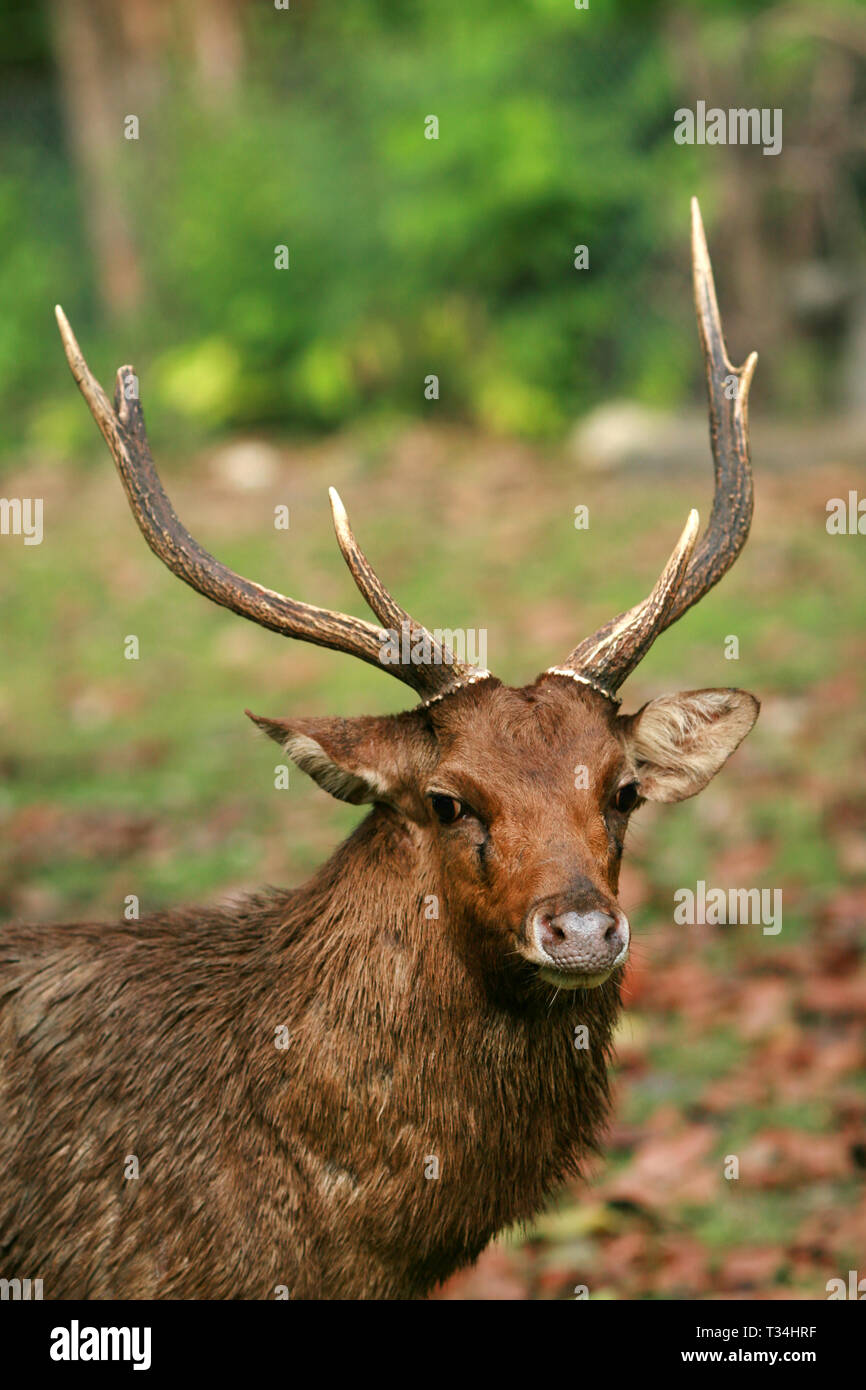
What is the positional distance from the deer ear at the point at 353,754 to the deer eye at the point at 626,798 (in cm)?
50

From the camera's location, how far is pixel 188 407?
15.5 meters

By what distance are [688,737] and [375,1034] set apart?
1059 millimetres

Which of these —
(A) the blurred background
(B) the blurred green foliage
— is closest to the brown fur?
(A) the blurred background

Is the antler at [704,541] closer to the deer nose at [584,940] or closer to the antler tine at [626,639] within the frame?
the antler tine at [626,639]

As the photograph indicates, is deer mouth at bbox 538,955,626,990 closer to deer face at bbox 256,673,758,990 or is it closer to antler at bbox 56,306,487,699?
deer face at bbox 256,673,758,990

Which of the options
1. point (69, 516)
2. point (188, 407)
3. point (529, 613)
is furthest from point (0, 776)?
point (188, 407)

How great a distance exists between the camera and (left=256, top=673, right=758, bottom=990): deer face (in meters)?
3.33

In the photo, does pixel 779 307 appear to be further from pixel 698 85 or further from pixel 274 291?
pixel 274 291

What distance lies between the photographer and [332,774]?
12.3ft

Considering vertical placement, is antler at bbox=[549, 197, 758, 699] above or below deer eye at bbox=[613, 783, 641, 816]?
above

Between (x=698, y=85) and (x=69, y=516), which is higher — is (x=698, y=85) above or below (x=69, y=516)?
above

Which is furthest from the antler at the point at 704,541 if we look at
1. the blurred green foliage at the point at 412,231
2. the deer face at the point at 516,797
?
the blurred green foliage at the point at 412,231

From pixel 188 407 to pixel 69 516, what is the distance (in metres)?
1.79
